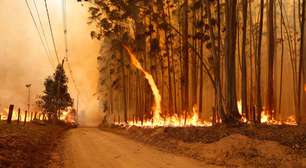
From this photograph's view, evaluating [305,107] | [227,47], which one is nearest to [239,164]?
[227,47]

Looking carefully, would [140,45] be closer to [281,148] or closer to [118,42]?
[118,42]

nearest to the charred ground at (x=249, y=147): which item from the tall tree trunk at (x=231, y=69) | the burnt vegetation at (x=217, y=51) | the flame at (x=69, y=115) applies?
the tall tree trunk at (x=231, y=69)

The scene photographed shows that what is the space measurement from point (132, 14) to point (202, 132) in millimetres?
22076

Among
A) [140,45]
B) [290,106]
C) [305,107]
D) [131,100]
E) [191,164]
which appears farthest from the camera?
[131,100]

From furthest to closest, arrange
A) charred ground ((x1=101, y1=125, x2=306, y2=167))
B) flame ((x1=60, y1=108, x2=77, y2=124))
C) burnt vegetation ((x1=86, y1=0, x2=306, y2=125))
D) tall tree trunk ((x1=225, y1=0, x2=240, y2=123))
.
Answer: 1. flame ((x1=60, y1=108, x2=77, y2=124))
2. burnt vegetation ((x1=86, y1=0, x2=306, y2=125))
3. tall tree trunk ((x1=225, y1=0, x2=240, y2=123))
4. charred ground ((x1=101, y1=125, x2=306, y2=167))

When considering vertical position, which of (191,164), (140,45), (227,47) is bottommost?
(191,164)

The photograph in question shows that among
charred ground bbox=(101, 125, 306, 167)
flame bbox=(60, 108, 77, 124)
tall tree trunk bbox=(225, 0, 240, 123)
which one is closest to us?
charred ground bbox=(101, 125, 306, 167)

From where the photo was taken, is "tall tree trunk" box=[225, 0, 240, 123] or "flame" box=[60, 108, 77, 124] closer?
"tall tree trunk" box=[225, 0, 240, 123]

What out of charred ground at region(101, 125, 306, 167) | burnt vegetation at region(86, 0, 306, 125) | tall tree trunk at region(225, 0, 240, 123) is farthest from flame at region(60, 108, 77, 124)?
charred ground at region(101, 125, 306, 167)

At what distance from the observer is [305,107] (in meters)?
25.3

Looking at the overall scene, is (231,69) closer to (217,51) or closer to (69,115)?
(217,51)

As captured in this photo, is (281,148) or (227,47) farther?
(227,47)

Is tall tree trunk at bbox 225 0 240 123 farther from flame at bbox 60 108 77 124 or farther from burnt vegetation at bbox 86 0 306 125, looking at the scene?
flame at bbox 60 108 77 124

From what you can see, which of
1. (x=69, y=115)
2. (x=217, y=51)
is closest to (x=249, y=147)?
(x=217, y=51)
